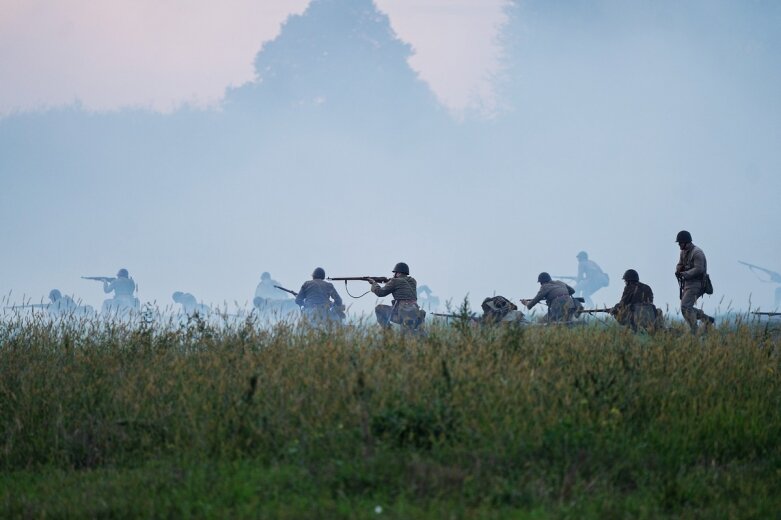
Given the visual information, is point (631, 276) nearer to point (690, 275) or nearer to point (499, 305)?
point (690, 275)

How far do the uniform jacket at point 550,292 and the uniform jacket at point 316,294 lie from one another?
4739 mm

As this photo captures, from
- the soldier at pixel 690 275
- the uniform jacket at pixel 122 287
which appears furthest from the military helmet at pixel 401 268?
the uniform jacket at pixel 122 287

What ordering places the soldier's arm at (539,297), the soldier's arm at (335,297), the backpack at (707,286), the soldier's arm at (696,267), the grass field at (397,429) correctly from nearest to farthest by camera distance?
the grass field at (397,429), the soldier's arm at (696,267), the backpack at (707,286), the soldier's arm at (539,297), the soldier's arm at (335,297)

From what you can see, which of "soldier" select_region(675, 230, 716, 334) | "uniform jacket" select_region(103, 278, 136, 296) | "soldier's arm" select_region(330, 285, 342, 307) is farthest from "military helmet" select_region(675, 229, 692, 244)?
"uniform jacket" select_region(103, 278, 136, 296)

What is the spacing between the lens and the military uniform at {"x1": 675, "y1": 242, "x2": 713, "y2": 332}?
17.5 metres

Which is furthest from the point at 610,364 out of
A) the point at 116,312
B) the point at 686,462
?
the point at 116,312

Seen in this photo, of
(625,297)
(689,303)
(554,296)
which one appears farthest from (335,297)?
(689,303)

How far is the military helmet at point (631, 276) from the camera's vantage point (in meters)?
17.7

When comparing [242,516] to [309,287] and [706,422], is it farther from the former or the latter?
[309,287]

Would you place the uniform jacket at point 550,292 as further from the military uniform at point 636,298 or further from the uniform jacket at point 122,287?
the uniform jacket at point 122,287

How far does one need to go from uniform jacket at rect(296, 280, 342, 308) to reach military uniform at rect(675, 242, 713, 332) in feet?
25.7

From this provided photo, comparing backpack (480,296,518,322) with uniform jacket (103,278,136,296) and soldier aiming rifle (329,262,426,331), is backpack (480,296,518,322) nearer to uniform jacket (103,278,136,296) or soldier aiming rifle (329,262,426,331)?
soldier aiming rifle (329,262,426,331)

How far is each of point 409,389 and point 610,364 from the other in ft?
8.73

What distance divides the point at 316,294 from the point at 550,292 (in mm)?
5415
